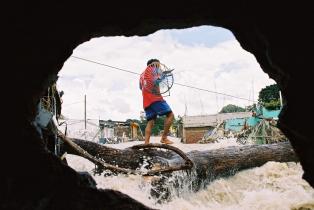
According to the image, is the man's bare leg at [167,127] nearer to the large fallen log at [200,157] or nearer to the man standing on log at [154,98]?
the man standing on log at [154,98]

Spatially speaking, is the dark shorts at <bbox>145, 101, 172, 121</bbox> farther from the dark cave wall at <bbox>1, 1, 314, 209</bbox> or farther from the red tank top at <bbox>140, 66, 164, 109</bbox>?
the dark cave wall at <bbox>1, 1, 314, 209</bbox>

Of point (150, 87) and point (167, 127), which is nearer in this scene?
point (167, 127)

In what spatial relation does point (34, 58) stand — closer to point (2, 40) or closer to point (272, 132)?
point (2, 40)

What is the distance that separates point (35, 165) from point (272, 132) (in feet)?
48.9

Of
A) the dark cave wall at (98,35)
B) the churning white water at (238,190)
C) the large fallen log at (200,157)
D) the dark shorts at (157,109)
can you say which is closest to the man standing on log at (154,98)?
the dark shorts at (157,109)

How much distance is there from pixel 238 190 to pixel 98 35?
6.45m

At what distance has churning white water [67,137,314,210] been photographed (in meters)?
6.83

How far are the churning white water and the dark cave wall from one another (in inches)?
156

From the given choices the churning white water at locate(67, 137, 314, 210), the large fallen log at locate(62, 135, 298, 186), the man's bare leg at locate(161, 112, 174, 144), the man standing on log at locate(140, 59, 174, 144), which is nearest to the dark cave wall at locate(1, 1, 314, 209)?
the churning white water at locate(67, 137, 314, 210)

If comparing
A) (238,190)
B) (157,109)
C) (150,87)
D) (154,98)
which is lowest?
(238,190)

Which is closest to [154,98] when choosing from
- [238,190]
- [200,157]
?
[200,157]

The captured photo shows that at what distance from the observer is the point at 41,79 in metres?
2.85

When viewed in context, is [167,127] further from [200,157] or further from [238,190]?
[238,190]

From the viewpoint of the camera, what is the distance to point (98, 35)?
10.0ft
